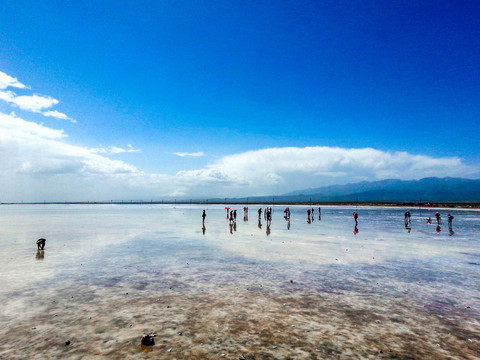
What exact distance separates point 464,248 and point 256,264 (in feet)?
59.3

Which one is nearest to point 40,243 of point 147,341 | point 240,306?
point 240,306

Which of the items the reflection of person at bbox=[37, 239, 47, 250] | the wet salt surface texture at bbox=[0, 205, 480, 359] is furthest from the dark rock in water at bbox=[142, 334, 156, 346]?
the reflection of person at bbox=[37, 239, 47, 250]

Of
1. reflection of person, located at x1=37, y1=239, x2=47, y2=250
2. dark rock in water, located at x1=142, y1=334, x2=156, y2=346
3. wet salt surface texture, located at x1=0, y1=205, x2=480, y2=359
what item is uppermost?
reflection of person, located at x1=37, y1=239, x2=47, y2=250

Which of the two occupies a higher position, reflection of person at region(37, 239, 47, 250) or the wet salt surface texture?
reflection of person at region(37, 239, 47, 250)

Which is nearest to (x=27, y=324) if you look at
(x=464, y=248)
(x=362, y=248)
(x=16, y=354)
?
(x=16, y=354)

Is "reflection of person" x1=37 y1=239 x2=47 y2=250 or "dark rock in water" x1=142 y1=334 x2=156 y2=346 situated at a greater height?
→ "reflection of person" x1=37 y1=239 x2=47 y2=250

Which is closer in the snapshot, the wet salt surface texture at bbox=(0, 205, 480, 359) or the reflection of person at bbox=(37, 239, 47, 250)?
the wet salt surface texture at bbox=(0, 205, 480, 359)

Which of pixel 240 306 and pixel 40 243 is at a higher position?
pixel 40 243

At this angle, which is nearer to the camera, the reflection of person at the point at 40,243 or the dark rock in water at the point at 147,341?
the dark rock in water at the point at 147,341

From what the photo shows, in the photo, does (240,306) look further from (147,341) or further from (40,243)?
(40,243)

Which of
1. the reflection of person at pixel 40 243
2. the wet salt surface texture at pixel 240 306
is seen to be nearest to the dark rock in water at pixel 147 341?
the wet salt surface texture at pixel 240 306

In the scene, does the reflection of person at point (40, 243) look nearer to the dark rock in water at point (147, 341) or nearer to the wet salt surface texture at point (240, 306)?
the wet salt surface texture at point (240, 306)

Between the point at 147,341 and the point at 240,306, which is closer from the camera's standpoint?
the point at 147,341

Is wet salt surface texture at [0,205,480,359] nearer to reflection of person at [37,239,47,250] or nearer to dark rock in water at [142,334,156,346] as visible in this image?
dark rock in water at [142,334,156,346]
